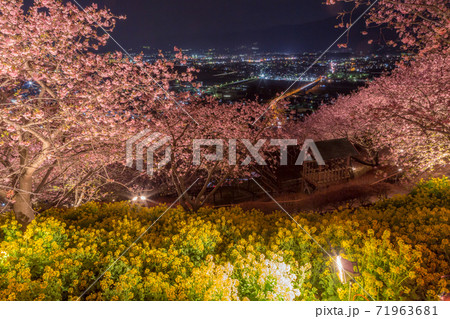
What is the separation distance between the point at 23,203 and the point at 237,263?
6059 mm

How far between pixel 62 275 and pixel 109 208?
4.21m

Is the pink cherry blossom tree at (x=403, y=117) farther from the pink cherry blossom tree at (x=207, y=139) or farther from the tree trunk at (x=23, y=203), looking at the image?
the tree trunk at (x=23, y=203)

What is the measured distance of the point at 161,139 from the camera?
10.0 metres

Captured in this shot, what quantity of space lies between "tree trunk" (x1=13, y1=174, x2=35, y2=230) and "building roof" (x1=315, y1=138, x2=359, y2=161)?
1251 centimetres

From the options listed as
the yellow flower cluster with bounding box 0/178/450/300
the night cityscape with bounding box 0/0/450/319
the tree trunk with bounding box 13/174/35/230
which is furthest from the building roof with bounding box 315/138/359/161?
the tree trunk with bounding box 13/174/35/230

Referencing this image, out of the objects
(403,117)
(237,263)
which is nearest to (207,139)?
(403,117)

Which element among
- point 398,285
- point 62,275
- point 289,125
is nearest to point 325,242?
point 398,285

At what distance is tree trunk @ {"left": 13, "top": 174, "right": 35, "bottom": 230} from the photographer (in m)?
6.75

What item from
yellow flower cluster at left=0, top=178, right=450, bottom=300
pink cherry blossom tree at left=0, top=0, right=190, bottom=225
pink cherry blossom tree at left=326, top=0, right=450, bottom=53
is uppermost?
pink cherry blossom tree at left=326, top=0, right=450, bottom=53

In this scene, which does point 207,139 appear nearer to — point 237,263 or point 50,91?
point 50,91

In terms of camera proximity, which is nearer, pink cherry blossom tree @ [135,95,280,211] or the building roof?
pink cherry blossom tree @ [135,95,280,211]

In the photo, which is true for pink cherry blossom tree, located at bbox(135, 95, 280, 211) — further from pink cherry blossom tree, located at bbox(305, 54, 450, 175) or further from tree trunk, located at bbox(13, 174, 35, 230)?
pink cherry blossom tree, located at bbox(305, 54, 450, 175)

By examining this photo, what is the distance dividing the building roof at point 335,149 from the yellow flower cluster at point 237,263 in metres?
9.12

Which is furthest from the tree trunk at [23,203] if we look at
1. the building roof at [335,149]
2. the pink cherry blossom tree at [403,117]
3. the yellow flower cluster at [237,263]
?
the building roof at [335,149]
